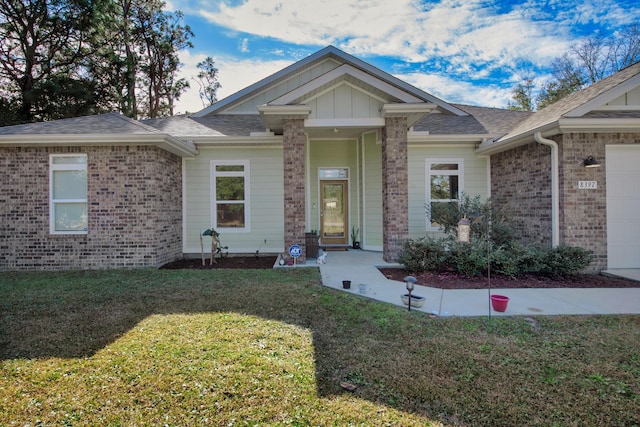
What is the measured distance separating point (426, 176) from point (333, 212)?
315cm

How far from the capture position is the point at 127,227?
25.4 ft

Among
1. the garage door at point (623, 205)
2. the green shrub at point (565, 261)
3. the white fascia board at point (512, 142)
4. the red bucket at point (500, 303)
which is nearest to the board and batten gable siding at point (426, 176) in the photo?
the white fascia board at point (512, 142)

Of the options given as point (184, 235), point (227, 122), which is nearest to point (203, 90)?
point (227, 122)

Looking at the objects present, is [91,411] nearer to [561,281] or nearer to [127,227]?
A: [127,227]

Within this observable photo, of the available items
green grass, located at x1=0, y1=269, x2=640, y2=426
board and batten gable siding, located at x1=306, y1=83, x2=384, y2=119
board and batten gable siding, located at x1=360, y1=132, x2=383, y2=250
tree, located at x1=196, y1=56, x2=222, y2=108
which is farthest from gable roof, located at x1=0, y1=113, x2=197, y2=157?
tree, located at x1=196, y1=56, x2=222, y2=108

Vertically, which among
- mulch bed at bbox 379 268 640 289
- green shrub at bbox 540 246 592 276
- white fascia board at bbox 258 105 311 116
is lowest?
mulch bed at bbox 379 268 640 289

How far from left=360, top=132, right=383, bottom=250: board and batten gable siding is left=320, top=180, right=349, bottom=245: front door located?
91 centimetres

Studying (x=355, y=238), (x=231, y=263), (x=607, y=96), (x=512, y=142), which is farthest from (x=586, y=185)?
(x=231, y=263)

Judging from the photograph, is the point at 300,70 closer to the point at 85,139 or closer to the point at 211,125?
the point at 211,125

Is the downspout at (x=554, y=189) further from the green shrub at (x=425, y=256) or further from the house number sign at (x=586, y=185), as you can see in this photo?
the green shrub at (x=425, y=256)

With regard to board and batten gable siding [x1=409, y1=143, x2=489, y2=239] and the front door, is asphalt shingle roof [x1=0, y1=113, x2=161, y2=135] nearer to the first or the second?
the front door

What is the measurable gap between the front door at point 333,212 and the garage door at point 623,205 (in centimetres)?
657

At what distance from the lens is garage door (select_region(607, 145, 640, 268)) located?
6.98 m

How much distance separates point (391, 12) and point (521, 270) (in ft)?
25.8
